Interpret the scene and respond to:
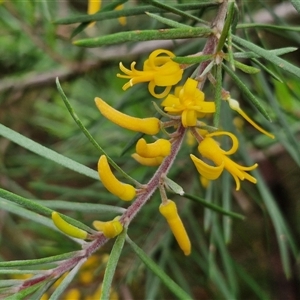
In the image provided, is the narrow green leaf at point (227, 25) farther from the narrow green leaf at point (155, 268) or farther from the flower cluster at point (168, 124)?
the narrow green leaf at point (155, 268)

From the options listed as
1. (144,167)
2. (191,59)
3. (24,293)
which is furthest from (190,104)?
(144,167)

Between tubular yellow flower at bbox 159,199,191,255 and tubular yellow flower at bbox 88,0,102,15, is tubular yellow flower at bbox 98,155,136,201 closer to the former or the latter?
tubular yellow flower at bbox 159,199,191,255

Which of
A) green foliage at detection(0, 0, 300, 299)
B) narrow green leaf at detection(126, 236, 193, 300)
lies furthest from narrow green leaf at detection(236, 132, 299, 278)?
narrow green leaf at detection(126, 236, 193, 300)

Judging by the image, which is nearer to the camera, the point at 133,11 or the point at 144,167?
the point at 133,11

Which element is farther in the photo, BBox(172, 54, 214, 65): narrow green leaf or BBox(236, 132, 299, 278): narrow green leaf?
BBox(236, 132, 299, 278): narrow green leaf

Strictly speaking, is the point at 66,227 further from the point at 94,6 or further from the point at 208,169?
the point at 94,6

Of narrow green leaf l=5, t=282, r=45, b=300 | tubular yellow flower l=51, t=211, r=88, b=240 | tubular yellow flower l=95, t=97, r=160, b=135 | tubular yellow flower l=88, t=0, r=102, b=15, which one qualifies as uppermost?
tubular yellow flower l=88, t=0, r=102, b=15

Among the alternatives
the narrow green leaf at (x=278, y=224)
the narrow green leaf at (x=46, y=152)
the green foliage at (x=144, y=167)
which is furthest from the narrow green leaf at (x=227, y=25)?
the narrow green leaf at (x=278, y=224)
